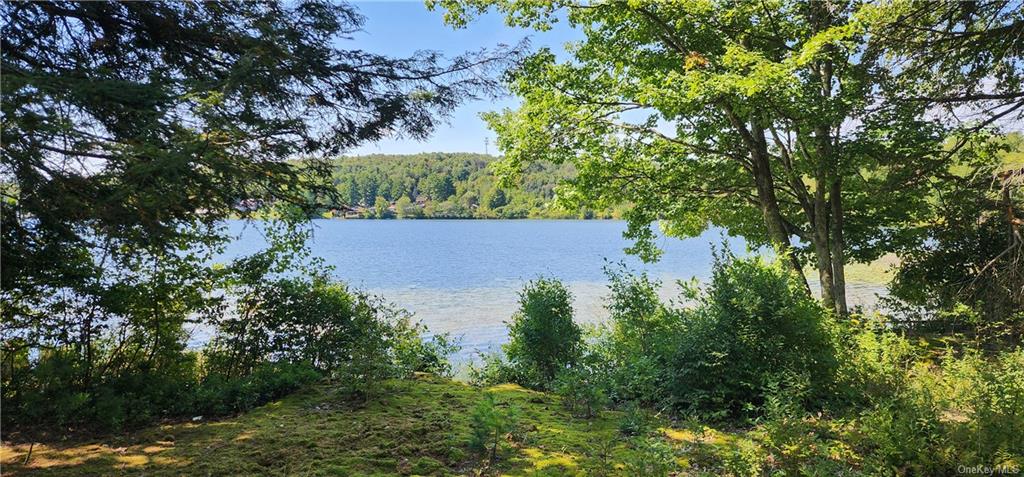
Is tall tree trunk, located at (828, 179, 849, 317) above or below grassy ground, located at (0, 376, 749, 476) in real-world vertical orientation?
above

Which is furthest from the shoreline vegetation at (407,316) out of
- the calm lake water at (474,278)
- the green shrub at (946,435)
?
the calm lake water at (474,278)

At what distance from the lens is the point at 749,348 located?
207 inches

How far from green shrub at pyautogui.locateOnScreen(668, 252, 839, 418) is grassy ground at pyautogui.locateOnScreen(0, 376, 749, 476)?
2.54 feet

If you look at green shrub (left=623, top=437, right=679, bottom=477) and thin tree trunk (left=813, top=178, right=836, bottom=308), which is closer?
green shrub (left=623, top=437, right=679, bottom=477)

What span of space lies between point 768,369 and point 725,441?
112cm

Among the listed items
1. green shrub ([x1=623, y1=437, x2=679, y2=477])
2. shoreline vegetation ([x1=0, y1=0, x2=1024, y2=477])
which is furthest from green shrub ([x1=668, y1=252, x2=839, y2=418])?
green shrub ([x1=623, y1=437, x2=679, y2=477])

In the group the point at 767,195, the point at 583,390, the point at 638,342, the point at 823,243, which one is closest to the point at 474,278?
the point at 767,195

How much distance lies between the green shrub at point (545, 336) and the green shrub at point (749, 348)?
1579mm

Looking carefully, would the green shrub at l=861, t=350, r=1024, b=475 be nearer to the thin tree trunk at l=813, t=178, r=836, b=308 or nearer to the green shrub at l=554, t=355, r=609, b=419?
the green shrub at l=554, t=355, r=609, b=419

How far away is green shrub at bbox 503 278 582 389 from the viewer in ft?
21.9

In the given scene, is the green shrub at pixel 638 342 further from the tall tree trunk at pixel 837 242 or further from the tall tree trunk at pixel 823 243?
the tall tree trunk at pixel 837 242

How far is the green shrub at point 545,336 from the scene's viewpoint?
262 inches

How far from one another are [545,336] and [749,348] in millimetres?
2492

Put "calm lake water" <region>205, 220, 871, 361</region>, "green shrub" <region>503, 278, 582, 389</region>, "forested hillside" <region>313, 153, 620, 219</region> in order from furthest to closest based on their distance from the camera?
"forested hillside" <region>313, 153, 620, 219</region> < "calm lake water" <region>205, 220, 871, 361</region> < "green shrub" <region>503, 278, 582, 389</region>
